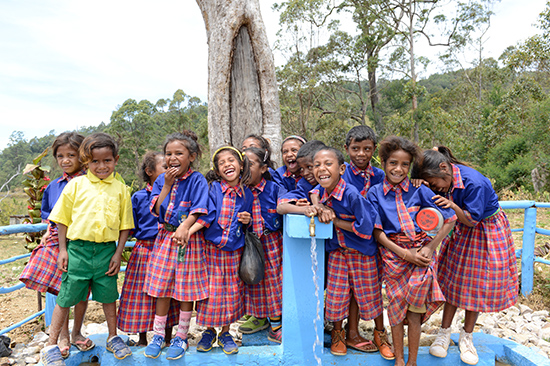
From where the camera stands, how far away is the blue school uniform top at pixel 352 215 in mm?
2508

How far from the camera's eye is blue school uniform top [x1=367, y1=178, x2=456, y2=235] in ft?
8.50

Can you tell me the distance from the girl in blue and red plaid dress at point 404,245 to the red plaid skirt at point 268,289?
835 mm

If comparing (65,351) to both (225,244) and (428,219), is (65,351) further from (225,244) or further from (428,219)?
(428,219)

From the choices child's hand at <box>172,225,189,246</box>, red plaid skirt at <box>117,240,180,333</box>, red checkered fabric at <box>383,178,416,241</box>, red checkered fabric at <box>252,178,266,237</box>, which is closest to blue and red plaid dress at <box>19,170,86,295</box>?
red plaid skirt at <box>117,240,180,333</box>

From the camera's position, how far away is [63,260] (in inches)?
103

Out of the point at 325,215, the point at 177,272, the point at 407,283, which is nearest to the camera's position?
A: the point at 325,215

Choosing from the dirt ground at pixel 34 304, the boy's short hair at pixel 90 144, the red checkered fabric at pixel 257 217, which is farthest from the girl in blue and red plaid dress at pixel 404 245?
the dirt ground at pixel 34 304

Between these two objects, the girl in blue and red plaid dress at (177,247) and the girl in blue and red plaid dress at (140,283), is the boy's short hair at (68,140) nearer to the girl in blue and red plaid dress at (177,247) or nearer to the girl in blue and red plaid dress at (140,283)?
the girl in blue and red plaid dress at (140,283)

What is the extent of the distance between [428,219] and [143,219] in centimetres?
215

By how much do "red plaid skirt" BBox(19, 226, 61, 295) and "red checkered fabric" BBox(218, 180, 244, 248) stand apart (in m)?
1.24

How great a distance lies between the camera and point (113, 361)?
2605 millimetres

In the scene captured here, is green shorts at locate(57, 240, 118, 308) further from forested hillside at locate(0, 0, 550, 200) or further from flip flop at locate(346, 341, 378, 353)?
forested hillside at locate(0, 0, 550, 200)

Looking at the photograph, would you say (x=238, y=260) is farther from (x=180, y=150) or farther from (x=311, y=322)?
(x=180, y=150)

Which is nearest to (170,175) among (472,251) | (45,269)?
(45,269)
